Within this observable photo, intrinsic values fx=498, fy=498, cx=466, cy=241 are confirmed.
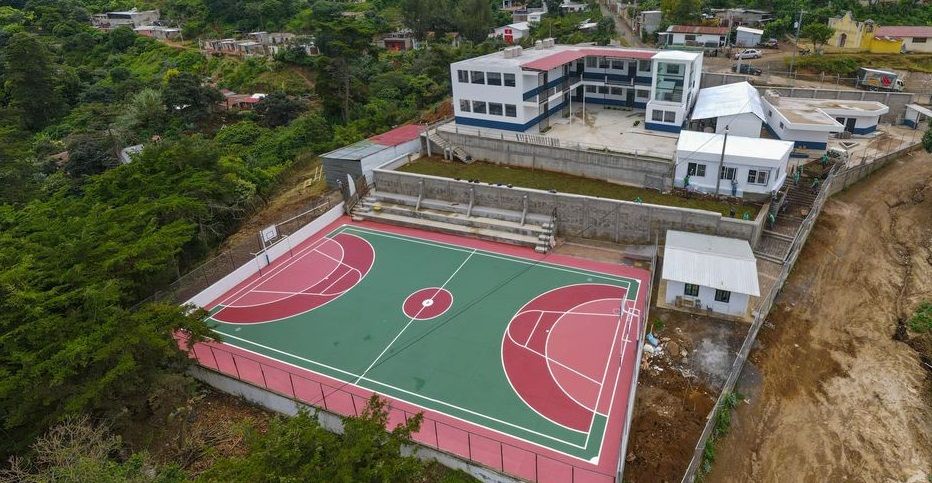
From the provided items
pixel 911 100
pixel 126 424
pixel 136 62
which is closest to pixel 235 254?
pixel 126 424

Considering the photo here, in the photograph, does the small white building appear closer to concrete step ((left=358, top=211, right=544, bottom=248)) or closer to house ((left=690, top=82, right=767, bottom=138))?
house ((left=690, top=82, right=767, bottom=138))

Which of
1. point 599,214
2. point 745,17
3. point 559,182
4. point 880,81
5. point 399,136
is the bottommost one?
point 599,214

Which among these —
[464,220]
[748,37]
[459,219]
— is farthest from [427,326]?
[748,37]

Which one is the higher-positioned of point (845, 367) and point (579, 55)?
point (579, 55)

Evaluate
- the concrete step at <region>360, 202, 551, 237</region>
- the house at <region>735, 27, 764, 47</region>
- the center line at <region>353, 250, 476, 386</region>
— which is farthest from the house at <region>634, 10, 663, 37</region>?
the center line at <region>353, 250, 476, 386</region>

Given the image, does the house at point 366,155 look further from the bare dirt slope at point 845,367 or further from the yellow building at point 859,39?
the yellow building at point 859,39

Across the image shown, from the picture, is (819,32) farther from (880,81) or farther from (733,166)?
(733,166)
